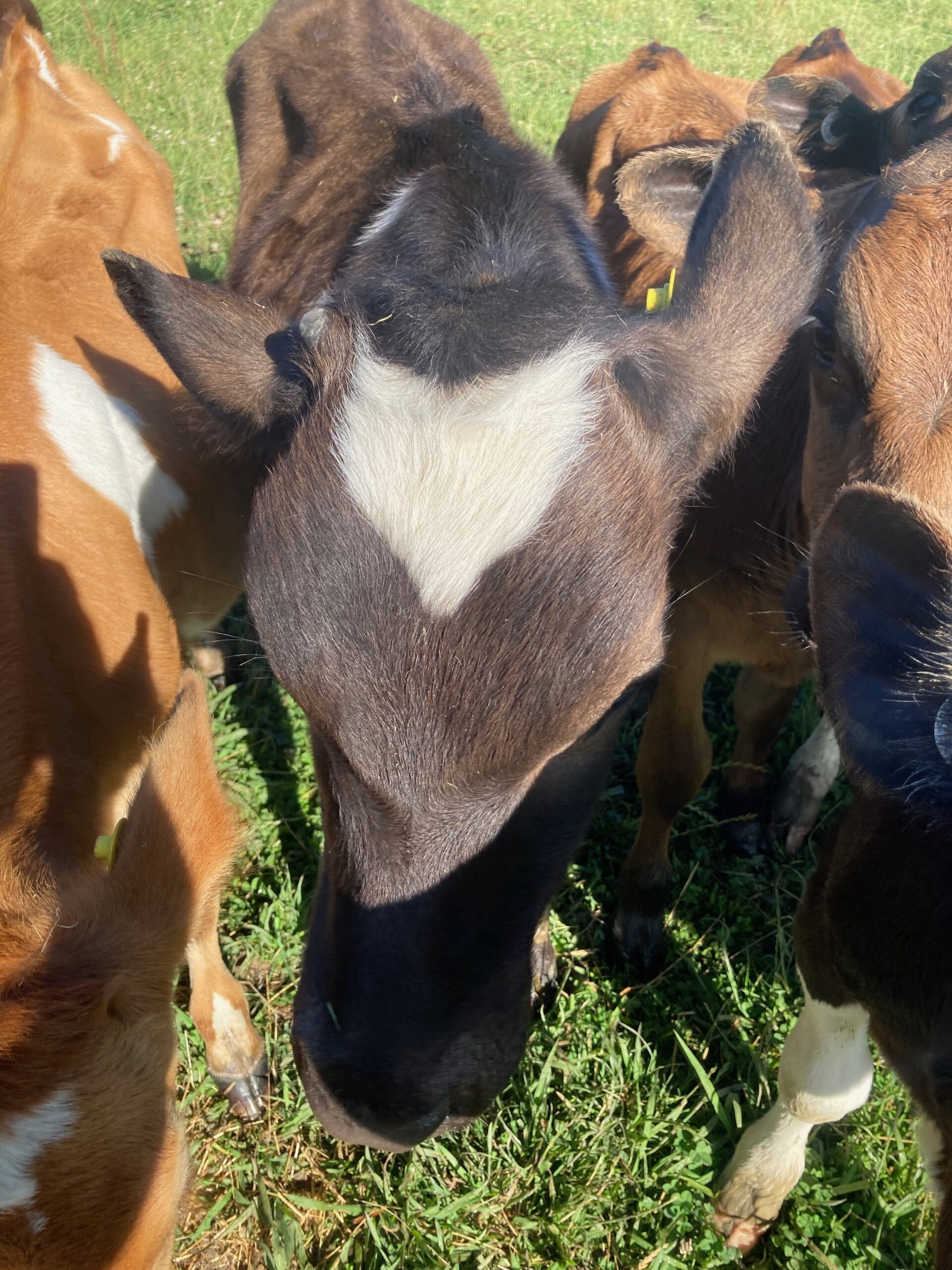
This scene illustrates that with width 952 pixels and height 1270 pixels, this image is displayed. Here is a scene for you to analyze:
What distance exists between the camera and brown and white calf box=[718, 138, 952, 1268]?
5.38ft

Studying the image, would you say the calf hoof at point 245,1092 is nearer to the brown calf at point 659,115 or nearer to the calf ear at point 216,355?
the calf ear at point 216,355

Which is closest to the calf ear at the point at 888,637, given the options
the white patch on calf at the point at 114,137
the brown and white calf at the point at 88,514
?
→ the brown and white calf at the point at 88,514

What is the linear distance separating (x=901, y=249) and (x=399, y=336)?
125 cm

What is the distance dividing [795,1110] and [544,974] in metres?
0.97

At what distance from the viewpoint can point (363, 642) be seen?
1859 mm

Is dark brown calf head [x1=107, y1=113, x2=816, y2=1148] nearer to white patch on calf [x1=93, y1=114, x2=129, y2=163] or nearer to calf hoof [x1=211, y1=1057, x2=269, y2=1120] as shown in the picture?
calf hoof [x1=211, y1=1057, x2=269, y2=1120]

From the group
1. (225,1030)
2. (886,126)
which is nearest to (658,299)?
(886,126)

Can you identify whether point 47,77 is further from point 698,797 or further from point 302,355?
point 698,797

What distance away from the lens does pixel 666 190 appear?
3.30 m

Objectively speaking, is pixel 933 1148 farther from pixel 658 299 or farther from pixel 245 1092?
pixel 658 299

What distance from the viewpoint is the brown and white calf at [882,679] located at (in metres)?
1.64

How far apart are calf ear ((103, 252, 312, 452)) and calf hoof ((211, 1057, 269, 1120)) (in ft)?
6.94

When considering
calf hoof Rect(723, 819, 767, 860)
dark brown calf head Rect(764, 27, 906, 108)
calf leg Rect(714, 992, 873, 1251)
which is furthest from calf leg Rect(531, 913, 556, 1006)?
dark brown calf head Rect(764, 27, 906, 108)

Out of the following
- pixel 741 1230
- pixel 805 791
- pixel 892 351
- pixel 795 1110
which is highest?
pixel 892 351
